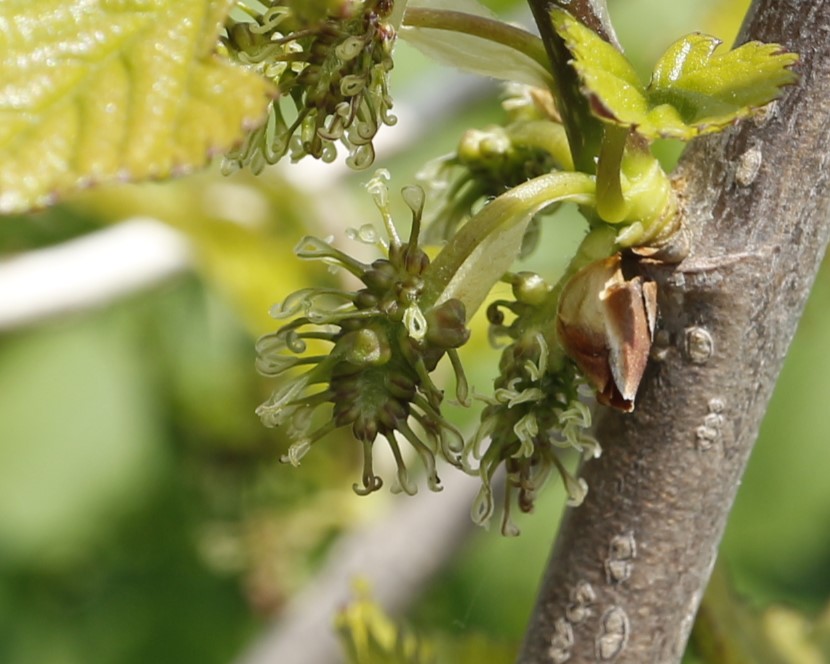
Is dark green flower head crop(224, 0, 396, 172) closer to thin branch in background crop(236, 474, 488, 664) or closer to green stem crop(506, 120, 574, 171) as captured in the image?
green stem crop(506, 120, 574, 171)

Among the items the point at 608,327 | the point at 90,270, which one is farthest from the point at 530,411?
the point at 90,270

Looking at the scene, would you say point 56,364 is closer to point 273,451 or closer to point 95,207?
point 273,451

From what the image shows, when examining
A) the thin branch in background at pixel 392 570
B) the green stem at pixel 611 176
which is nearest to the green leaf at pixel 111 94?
the green stem at pixel 611 176

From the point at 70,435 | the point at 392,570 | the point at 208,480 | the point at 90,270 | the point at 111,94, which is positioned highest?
the point at 111,94

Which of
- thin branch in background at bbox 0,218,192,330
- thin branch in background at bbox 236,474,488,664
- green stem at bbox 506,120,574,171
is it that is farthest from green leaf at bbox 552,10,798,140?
thin branch in background at bbox 0,218,192,330

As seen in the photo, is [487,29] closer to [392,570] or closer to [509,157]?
[509,157]

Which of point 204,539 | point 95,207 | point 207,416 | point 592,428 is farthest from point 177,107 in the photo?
point 207,416
